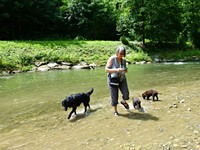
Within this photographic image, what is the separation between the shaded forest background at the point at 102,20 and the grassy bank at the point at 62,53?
3437mm

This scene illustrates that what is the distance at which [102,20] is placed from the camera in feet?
151

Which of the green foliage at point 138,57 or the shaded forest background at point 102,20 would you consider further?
the shaded forest background at point 102,20

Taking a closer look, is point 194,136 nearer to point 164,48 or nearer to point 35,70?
point 35,70

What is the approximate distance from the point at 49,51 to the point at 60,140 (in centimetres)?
A: 2392

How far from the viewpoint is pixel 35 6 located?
41188 millimetres

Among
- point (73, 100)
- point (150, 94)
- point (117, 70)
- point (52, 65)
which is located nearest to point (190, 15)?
point (52, 65)

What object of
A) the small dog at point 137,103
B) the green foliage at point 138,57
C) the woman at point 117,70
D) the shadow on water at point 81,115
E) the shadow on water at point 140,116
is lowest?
the shadow on water at point 81,115

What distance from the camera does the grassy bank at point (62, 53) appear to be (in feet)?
92.1

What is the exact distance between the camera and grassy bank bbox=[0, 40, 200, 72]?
28.1m

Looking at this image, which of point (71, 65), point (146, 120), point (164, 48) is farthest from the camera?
point (164, 48)

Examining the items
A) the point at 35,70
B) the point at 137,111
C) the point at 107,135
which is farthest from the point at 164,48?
the point at 107,135

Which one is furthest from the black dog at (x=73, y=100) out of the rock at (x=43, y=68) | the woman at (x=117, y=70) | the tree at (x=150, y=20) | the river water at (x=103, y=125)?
the tree at (x=150, y=20)

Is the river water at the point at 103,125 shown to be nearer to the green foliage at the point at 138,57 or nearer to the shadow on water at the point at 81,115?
the shadow on water at the point at 81,115

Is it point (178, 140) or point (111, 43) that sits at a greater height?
point (111, 43)
